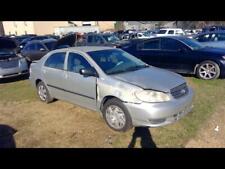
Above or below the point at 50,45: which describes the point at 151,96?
above

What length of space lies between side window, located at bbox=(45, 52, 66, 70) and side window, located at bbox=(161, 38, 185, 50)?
14.3 feet

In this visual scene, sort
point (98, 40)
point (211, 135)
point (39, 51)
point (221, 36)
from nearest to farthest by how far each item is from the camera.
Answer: point (211, 135), point (39, 51), point (221, 36), point (98, 40)

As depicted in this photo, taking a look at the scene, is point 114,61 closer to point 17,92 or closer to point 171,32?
point 17,92

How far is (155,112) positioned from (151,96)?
283 millimetres

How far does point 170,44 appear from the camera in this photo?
8898mm

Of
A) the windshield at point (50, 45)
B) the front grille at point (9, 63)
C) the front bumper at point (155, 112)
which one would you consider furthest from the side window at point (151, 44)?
the windshield at point (50, 45)

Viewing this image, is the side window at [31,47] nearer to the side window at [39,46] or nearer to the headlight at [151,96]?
the side window at [39,46]

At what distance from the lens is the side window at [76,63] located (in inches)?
209

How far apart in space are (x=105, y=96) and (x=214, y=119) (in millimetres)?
2271

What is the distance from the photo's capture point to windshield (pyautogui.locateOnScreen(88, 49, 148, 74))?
5.14 m

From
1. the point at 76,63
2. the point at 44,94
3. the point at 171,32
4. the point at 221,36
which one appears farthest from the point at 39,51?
the point at 171,32
